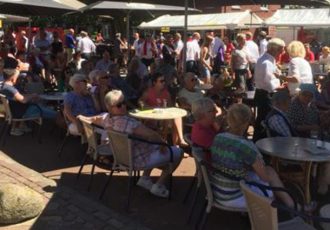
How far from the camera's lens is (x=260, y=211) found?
3084 millimetres

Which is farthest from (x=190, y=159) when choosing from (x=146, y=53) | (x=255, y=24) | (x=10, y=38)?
(x=255, y=24)

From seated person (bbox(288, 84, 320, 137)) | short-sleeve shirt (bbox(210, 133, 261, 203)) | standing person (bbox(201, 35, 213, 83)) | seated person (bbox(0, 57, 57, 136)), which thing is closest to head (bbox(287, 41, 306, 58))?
seated person (bbox(288, 84, 320, 137))

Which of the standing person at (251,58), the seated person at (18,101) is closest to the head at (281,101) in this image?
the seated person at (18,101)

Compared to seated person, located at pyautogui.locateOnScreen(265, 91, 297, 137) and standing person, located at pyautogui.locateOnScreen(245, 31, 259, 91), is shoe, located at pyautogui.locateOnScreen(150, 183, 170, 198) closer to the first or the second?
seated person, located at pyautogui.locateOnScreen(265, 91, 297, 137)

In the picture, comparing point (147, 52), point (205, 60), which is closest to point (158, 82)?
point (205, 60)

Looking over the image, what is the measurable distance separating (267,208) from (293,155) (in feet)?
4.52

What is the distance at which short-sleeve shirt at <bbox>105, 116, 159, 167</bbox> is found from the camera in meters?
4.88

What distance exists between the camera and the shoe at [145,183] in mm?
5301

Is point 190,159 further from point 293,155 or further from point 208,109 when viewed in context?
point 293,155

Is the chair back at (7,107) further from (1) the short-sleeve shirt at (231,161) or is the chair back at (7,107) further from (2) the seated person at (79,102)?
(1) the short-sleeve shirt at (231,161)

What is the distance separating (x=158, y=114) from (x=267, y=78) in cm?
168

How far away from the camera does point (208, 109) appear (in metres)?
4.64

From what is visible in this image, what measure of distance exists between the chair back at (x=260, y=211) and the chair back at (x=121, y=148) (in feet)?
5.56

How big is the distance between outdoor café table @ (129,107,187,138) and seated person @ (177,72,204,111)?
65 cm
